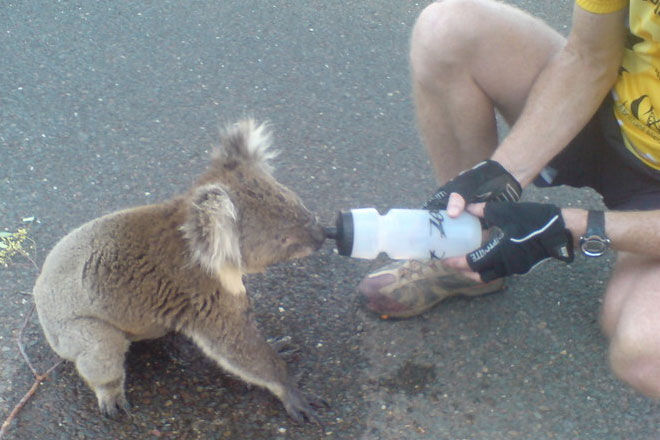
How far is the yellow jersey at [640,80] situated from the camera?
224cm

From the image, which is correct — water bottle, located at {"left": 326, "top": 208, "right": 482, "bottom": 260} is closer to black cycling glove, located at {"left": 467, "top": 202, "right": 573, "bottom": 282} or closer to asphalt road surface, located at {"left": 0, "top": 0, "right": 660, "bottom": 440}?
black cycling glove, located at {"left": 467, "top": 202, "right": 573, "bottom": 282}

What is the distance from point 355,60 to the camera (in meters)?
4.49

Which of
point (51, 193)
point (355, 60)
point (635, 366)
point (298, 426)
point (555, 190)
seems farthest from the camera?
point (355, 60)

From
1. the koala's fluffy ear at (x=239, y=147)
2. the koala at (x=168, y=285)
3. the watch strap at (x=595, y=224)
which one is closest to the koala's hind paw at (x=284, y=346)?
the koala at (x=168, y=285)

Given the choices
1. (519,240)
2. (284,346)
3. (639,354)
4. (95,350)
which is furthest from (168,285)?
(639,354)

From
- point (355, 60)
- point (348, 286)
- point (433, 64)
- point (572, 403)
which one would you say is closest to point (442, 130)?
point (433, 64)

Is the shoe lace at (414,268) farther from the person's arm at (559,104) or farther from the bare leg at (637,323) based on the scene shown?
the bare leg at (637,323)

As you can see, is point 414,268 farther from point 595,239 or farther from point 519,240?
point 595,239

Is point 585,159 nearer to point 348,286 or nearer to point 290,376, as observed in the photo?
point 348,286

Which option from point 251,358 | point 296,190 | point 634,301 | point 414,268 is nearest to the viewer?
point 634,301

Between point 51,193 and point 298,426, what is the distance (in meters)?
1.71

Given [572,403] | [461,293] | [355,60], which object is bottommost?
[572,403]

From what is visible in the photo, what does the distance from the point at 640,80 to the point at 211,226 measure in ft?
4.95

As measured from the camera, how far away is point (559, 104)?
8.38 ft
